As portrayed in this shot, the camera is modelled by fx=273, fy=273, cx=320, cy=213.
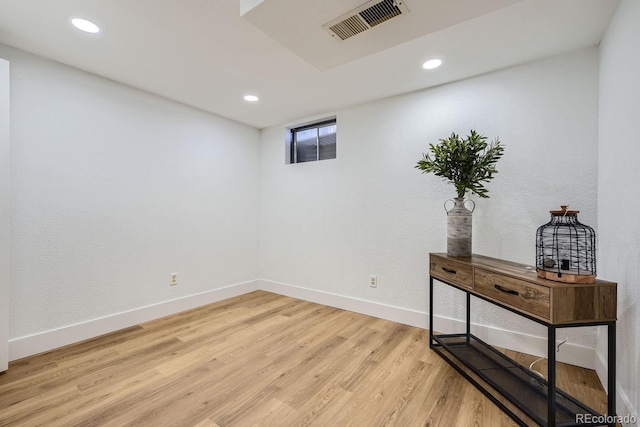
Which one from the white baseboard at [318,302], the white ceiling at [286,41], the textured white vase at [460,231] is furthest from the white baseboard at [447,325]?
the white ceiling at [286,41]

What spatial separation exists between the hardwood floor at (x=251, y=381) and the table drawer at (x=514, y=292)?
0.63m

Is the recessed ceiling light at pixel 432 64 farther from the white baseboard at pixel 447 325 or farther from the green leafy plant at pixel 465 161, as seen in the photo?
the white baseboard at pixel 447 325

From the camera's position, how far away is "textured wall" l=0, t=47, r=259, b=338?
2121mm

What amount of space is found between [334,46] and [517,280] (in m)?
1.76

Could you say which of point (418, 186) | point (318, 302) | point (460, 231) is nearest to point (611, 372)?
point (460, 231)

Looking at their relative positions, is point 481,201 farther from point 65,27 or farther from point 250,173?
point 65,27

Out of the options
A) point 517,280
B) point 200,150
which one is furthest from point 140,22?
point 517,280

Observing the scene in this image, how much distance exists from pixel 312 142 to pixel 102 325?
2.99m

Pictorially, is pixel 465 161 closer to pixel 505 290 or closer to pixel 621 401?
pixel 505 290

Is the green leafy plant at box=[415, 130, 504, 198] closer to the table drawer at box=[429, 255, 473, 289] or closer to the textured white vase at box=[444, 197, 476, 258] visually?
the textured white vase at box=[444, 197, 476, 258]

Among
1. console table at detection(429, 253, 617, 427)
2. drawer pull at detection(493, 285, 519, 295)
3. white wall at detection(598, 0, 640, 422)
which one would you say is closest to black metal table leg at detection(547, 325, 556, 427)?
console table at detection(429, 253, 617, 427)

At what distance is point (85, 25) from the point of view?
1.78 meters

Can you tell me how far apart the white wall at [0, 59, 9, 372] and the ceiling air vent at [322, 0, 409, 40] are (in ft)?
7.27

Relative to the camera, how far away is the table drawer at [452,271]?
1855 mm
